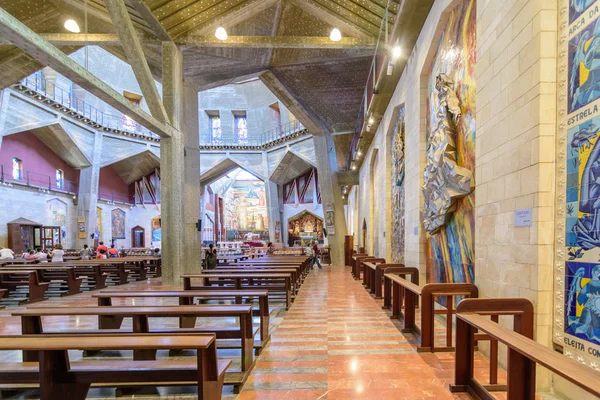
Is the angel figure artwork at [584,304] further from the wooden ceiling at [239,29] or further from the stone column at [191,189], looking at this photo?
the stone column at [191,189]

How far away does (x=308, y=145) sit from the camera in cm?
2212

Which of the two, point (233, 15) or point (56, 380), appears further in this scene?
point (233, 15)

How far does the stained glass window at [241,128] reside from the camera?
26.5m

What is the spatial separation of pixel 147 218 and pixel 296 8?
23.8 metres

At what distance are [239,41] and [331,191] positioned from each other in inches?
320

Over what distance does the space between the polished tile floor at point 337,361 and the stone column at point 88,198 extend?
676 inches

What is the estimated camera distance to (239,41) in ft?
27.8

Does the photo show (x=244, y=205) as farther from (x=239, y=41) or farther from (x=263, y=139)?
(x=239, y=41)

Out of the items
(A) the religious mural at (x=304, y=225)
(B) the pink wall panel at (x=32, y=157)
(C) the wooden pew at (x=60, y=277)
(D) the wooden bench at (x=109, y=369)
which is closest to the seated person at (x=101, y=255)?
(C) the wooden pew at (x=60, y=277)

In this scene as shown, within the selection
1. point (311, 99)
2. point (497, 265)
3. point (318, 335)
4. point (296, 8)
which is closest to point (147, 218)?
point (311, 99)

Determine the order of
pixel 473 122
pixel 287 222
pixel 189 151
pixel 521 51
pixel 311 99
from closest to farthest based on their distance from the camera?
1. pixel 521 51
2. pixel 473 122
3. pixel 189 151
4. pixel 311 99
5. pixel 287 222

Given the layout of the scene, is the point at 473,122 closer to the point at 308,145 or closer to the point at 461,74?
the point at 461,74

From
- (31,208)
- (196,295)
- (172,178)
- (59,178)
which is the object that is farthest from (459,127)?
(59,178)

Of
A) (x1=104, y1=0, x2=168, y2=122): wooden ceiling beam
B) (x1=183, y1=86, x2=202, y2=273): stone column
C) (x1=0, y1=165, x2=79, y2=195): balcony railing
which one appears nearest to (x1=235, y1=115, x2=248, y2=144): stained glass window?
(x1=0, y1=165, x2=79, y2=195): balcony railing
